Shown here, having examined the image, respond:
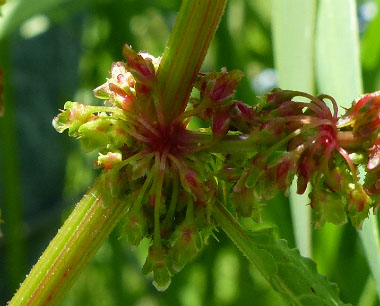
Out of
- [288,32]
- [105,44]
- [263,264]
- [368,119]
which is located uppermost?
[105,44]

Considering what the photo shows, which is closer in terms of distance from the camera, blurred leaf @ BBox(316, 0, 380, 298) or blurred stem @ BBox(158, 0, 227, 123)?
blurred stem @ BBox(158, 0, 227, 123)

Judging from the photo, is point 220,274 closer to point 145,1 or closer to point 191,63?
point 145,1

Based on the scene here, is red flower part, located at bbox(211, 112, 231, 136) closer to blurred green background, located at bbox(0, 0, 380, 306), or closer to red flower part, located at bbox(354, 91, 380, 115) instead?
red flower part, located at bbox(354, 91, 380, 115)

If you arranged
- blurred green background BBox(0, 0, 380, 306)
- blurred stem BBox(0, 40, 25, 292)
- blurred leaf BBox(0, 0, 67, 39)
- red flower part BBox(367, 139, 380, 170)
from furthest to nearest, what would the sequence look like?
blurred stem BBox(0, 40, 25, 292) < blurred green background BBox(0, 0, 380, 306) < blurred leaf BBox(0, 0, 67, 39) < red flower part BBox(367, 139, 380, 170)

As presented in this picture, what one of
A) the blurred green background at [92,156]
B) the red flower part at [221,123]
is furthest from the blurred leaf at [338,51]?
the blurred green background at [92,156]

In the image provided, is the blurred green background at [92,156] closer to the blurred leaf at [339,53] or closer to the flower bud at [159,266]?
the blurred leaf at [339,53]

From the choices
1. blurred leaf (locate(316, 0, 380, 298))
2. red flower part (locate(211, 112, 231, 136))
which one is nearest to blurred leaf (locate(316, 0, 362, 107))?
blurred leaf (locate(316, 0, 380, 298))

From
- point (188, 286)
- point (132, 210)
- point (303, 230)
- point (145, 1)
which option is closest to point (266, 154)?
point (132, 210)
